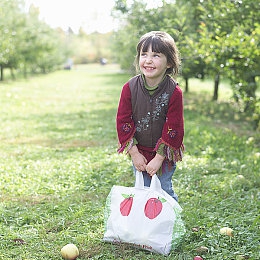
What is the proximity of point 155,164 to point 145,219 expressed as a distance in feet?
1.41

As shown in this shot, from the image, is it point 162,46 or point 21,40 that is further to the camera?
point 21,40

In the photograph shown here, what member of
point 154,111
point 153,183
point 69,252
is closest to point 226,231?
point 153,183

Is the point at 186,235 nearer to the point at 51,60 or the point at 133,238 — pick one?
the point at 133,238

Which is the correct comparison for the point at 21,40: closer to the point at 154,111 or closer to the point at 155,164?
the point at 154,111

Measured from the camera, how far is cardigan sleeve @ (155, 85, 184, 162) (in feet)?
10.7

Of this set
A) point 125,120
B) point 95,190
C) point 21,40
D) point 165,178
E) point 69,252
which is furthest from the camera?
point 21,40

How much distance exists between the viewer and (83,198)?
178 inches

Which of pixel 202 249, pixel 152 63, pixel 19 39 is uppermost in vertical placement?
pixel 19 39

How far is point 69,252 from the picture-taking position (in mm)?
3131

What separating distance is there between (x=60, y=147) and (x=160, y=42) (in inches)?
172

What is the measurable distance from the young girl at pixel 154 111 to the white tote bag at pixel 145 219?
17 cm

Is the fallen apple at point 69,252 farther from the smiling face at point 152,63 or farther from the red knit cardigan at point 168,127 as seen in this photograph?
the smiling face at point 152,63

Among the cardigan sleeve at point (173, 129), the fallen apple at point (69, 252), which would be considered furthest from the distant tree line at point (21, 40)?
the fallen apple at point (69, 252)

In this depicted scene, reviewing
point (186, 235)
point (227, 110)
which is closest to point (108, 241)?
point (186, 235)
